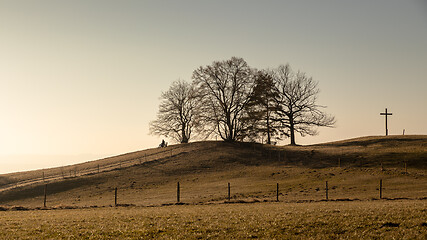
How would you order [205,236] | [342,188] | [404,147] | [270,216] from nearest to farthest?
[205,236], [270,216], [342,188], [404,147]

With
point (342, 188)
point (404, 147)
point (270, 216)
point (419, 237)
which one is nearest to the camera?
point (419, 237)

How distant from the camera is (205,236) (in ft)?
66.1

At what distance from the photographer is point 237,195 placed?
163ft

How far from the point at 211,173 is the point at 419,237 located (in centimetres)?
5278

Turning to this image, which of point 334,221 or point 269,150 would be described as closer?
point 334,221

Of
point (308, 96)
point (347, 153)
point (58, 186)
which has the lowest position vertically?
point (58, 186)

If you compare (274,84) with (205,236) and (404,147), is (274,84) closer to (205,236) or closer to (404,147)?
(404,147)

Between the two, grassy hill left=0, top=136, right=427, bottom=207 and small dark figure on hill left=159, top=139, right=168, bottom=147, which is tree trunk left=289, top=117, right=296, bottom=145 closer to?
grassy hill left=0, top=136, right=427, bottom=207

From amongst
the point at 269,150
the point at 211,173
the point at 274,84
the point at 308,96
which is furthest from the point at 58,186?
the point at 308,96

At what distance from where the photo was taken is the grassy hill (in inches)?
2002

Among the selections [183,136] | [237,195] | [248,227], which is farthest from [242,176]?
[248,227]

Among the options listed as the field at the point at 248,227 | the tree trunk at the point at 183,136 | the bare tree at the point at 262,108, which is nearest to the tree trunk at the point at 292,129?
the bare tree at the point at 262,108

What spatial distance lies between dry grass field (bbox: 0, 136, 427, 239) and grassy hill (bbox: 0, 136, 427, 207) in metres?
0.15

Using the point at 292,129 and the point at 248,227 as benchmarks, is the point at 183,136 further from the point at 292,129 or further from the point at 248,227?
the point at 248,227
